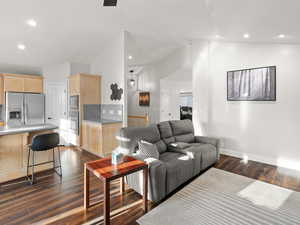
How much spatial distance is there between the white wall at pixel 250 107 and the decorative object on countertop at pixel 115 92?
7.43ft

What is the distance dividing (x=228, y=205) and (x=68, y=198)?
7.58 feet

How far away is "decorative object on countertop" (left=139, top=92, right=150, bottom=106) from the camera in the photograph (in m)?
6.98

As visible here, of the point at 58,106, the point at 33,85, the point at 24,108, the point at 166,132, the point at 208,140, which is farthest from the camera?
the point at 58,106

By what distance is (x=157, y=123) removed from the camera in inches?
147

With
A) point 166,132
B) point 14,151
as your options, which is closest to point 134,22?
point 166,132

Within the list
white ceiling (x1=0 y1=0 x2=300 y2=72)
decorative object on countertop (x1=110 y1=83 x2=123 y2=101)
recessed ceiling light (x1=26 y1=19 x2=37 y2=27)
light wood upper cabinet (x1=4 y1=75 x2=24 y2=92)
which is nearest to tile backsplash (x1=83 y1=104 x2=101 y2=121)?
decorative object on countertop (x1=110 y1=83 x2=123 y2=101)

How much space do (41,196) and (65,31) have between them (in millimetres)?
3672

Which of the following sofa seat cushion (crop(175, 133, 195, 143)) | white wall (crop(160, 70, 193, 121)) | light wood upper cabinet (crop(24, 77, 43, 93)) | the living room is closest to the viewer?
the living room

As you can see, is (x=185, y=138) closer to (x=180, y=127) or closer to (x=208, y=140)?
(x=180, y=127)

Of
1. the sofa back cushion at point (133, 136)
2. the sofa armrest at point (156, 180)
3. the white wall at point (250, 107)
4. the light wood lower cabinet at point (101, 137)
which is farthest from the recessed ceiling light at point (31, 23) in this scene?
the white wall at point (250, 107)

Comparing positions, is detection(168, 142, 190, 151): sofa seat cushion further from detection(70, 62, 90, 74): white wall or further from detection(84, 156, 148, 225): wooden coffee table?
detection(70, 62, 90, 74): white wall

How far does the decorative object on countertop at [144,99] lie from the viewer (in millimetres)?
6976

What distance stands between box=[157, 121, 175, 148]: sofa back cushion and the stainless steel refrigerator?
4406mm

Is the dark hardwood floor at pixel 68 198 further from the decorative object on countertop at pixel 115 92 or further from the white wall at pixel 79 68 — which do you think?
the white wall at pixel 79 68
